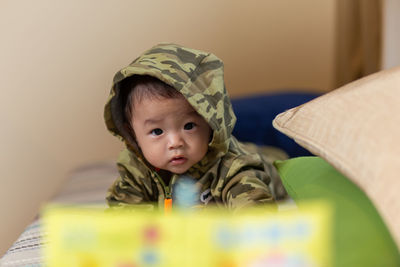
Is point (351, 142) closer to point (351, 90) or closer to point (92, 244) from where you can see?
point (351, 90)

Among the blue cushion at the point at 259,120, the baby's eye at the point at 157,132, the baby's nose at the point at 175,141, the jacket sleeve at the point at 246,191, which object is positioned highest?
the baby's eye at the point at 157,132

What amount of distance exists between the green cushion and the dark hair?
0.29m

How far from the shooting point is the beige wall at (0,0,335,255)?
160 cm

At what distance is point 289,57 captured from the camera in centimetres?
201

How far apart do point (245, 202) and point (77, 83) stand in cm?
94

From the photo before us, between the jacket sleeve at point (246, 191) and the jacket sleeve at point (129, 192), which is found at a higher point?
the jacket sleeve at point (246, 191)

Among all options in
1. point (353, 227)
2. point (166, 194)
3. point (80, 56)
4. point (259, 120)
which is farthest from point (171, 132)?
point (80, 56)

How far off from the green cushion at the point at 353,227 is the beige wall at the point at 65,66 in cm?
91

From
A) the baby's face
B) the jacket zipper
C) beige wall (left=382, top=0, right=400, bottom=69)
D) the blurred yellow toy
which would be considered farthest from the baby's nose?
A: beige wall (left=382, top=0, right=400, bottom=69)

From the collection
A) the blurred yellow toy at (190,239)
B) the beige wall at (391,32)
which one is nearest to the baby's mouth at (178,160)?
the blurred yellow toy at (190,239)

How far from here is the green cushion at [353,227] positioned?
67 cm

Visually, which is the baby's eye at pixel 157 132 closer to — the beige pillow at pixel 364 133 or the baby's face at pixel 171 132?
the baby's face at pixel 171 132

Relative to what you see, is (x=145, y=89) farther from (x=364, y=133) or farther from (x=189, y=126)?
(x=364, y=133)

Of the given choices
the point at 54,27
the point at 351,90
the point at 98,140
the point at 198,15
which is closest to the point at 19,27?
the point at 54,27
